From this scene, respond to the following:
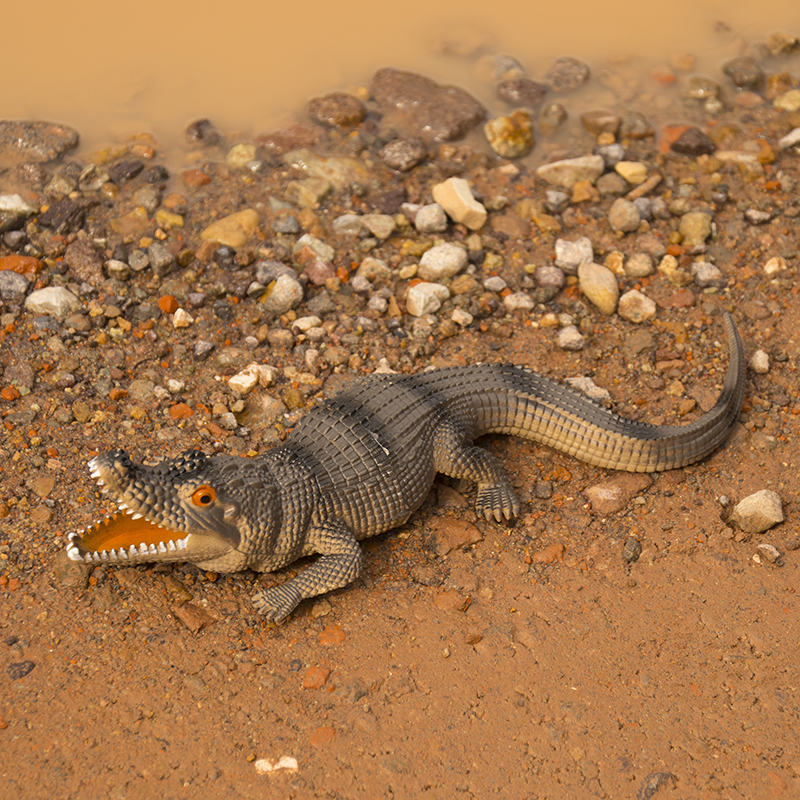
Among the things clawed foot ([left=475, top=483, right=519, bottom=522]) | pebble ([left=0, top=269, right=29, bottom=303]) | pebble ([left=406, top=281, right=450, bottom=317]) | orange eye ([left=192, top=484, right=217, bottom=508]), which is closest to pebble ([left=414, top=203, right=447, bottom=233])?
pebble ([left=406, top=281, right=450, bottom=317])

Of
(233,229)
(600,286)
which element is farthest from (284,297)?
(600,286)

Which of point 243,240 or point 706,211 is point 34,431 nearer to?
point 243,240

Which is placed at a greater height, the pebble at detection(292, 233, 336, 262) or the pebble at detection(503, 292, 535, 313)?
the pebble at detection(292, 233, 336, 262)

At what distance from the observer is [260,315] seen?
6.18 meters

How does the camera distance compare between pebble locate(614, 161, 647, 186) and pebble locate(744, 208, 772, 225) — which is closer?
pebble locate(744, 208, 772, 225)

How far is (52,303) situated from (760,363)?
5.46 metres

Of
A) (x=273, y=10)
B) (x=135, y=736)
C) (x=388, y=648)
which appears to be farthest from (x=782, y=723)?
(x=273, y=10)

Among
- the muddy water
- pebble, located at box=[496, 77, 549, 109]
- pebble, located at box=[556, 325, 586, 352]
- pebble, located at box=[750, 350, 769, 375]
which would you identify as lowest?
pebble, located at box=[750, 350, 769, 375]

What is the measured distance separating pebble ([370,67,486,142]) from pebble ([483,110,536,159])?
0.27m

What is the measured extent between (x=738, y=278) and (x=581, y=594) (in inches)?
133

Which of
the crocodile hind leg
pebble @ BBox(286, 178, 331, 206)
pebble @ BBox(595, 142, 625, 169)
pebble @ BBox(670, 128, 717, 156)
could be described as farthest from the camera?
pebble @ BBox(670, 128, 717, 156)

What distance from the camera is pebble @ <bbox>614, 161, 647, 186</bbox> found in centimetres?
727

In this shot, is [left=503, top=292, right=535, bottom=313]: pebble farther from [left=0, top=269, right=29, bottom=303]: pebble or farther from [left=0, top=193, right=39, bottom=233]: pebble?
[left=0, top=193, right=39, bottom=233]: pebble

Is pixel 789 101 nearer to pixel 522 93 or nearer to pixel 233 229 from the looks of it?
pixel 522 93
